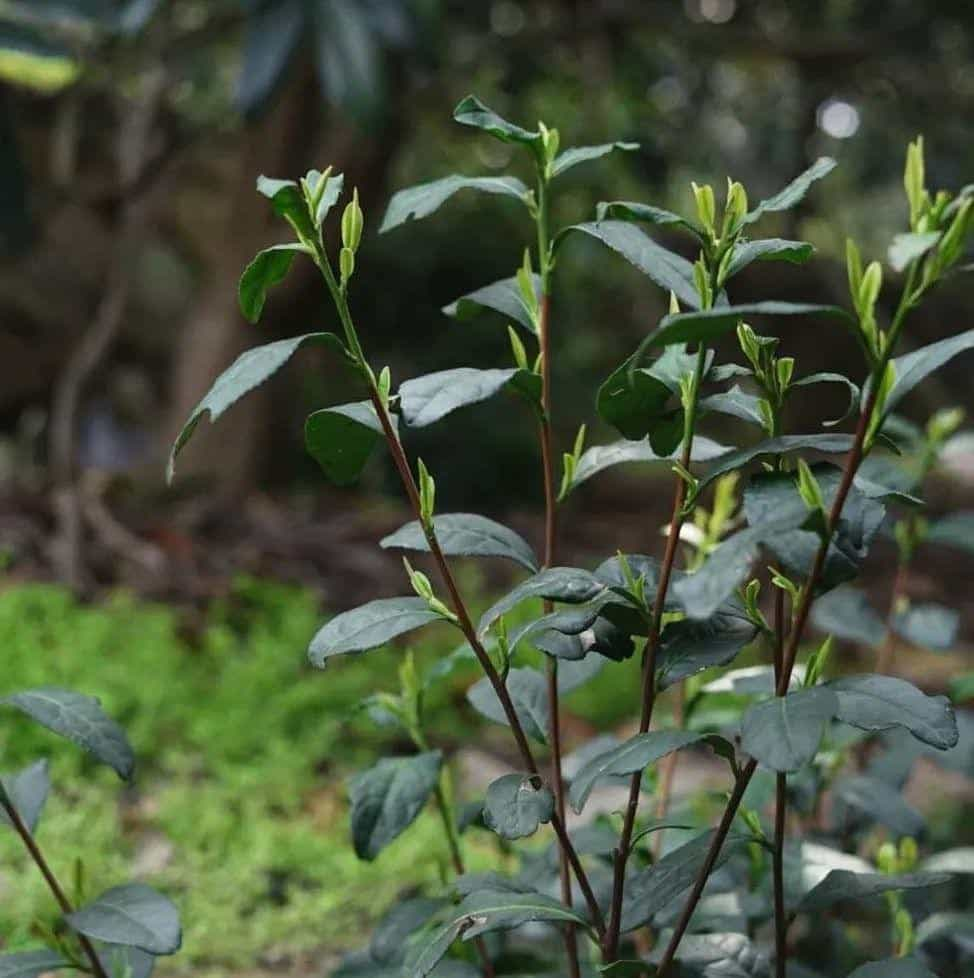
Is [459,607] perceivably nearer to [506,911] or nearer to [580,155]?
[506,911]

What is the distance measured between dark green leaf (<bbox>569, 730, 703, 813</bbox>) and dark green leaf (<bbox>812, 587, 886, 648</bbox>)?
1.93 feet

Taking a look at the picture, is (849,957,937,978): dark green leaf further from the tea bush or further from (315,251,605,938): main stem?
(315,251,605,938): main stem

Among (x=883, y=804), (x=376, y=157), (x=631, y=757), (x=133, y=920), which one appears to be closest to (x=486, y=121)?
(x=631, y=757)

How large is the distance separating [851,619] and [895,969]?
0.53 metres

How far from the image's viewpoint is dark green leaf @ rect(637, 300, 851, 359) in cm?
63

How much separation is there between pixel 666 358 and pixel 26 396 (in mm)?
4785

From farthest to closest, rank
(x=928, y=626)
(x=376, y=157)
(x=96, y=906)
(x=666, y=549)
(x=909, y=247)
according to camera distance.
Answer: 1. (x=376, y=157)
2. (x=928, y=626)
3. (x=96, y=906)
4. (x=666, y=549)
5. (x=909, y=247)

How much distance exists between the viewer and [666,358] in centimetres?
88

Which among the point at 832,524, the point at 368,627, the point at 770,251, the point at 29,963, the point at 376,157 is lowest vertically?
the point at 376,157

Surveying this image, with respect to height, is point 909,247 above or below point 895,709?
above

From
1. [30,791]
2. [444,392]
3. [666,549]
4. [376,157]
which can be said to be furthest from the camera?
[376,157]

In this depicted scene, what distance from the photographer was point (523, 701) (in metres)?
1.04

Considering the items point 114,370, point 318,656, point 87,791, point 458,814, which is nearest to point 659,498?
point 114,370

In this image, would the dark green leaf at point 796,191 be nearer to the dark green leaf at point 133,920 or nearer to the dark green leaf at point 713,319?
the dark green leaf at point 713,319
